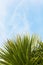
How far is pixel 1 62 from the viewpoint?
32.7ft

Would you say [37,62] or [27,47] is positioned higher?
[27,47]

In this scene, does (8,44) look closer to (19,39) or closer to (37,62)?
(19,39)

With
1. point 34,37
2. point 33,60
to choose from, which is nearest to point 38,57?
point 33,60

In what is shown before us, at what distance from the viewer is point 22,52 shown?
9.95 meters

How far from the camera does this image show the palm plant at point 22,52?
31.8 feet

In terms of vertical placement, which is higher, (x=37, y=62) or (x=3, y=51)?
(x=3, y=51)

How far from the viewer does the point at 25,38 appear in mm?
10086

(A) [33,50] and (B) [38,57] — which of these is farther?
(A) [33,50]

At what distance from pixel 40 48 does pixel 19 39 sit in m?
0.81

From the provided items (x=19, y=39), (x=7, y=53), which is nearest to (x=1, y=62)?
(x=7, y=53)

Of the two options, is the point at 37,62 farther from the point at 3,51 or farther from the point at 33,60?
the point at 3,51

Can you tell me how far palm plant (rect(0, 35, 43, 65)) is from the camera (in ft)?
31.8

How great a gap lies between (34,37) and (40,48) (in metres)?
0.53

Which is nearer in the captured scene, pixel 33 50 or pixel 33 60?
pixel 33 60
